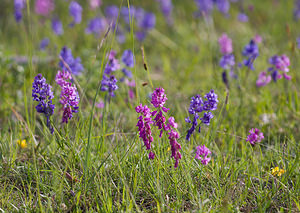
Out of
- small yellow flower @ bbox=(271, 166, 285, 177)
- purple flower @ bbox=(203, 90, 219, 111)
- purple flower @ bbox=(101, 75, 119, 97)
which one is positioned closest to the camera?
purple flower @ bbox=(203, 90, 219, 111)

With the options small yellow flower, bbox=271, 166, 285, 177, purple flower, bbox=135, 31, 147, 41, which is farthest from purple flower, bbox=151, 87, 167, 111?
purple flower, bbox=135, 31, 147, 41

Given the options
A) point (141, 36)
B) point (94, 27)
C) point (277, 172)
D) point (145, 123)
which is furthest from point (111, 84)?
point (141, 36)

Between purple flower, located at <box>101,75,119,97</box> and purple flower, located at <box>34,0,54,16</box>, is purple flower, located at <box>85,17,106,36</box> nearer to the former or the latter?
purple flower, located at <box>34,0,54,16</box>

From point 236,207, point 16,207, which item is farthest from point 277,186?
point 16,207

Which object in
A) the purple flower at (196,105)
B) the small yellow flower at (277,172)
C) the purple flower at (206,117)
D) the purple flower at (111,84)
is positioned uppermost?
the purple flower at (111,84)

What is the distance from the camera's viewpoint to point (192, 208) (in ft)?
5.98

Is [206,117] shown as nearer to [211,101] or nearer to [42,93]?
[211,101]

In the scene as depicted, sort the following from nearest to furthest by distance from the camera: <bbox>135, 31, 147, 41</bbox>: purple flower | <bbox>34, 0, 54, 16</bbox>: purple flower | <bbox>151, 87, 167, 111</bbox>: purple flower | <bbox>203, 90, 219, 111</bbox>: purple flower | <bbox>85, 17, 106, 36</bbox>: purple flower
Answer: <bbox>151, 87, 167, 111</bbox>: purple flower, <bbox>203, 90, 219, 111</bbox>: purple flower, <bbox>85, 17, 106, 36</bbox>: purple flower, <bbox>135, 31, 147, 41</bbox>: purple flower, <bbox>34, 0, 54, 16</bbox>: purple flower

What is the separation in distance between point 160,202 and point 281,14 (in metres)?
5.98

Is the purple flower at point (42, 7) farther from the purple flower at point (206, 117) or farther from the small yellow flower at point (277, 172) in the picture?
the small yellow flower at point (277, 172)

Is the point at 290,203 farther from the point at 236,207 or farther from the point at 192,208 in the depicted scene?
the point at 192,208

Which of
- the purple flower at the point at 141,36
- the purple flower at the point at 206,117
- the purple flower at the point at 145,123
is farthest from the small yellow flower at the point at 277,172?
the purple flower at the point at 141,36

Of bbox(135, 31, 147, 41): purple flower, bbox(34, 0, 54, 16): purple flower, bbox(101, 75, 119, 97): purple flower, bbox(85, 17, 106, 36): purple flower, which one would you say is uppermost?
bbox(34, 0, 54, 16): purple flower

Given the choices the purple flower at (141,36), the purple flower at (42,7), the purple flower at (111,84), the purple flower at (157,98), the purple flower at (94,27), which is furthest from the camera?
the purple flower at (42,7)
